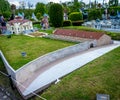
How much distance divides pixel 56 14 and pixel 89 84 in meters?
19.8

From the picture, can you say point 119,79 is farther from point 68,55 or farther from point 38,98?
point 68,55

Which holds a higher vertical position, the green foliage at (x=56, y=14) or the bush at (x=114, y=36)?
the green foliage at (x=56, y=14)

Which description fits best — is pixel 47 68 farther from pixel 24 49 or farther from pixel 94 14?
pixel 94 14

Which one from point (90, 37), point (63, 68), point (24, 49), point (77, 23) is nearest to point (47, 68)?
point (63, 68)

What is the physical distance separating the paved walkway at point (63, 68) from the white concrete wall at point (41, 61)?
2.17ft

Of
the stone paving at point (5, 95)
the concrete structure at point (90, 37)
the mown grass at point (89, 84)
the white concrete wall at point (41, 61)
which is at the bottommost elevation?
the stone paving at point (5, 95)

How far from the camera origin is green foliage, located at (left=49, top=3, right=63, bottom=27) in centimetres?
2970

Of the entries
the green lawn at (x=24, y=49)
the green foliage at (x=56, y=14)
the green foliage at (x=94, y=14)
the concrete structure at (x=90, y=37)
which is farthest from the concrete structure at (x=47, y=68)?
the green foliage at (x=94, y=14)

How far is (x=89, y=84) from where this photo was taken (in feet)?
38.5

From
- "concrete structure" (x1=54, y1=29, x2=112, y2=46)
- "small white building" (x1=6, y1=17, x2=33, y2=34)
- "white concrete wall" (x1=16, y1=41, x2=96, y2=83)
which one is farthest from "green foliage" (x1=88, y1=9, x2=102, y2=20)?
"white concrete wall" (x1=16, y1=41, x2=96, y2=83)

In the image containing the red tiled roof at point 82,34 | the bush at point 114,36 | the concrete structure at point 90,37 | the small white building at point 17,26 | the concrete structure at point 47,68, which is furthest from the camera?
the small white building at point 17,26

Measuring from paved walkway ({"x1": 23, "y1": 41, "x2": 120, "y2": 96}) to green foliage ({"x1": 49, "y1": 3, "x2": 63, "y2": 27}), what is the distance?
1217 centimetres

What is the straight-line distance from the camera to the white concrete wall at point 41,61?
12953 mm

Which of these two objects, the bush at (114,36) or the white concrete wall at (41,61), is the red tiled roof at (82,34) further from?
the bush at (114,36)
